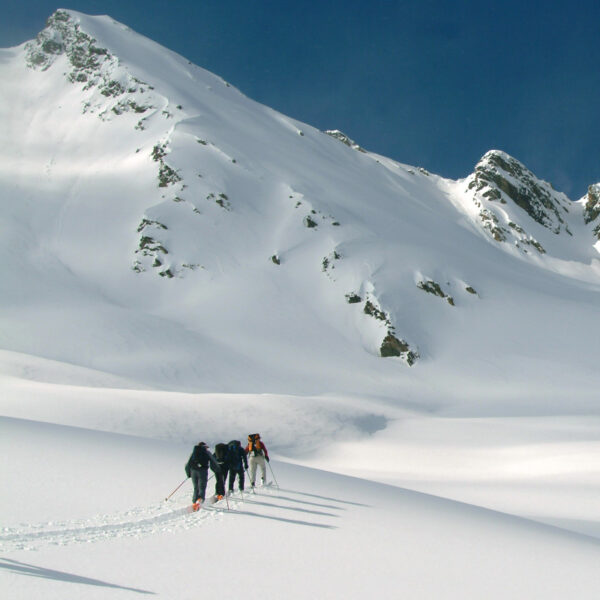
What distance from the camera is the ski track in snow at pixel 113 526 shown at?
6215 mm

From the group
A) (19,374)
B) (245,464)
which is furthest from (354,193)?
(245,464)

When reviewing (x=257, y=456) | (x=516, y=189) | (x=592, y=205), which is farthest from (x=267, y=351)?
(x=592, y=205)

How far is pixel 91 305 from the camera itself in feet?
127

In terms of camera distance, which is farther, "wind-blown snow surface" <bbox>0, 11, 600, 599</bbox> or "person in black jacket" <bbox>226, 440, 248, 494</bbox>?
"person in black jacket" <bbox>226, 440, 248, 494</bbox>

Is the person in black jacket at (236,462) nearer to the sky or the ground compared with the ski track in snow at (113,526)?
nearer to the sky

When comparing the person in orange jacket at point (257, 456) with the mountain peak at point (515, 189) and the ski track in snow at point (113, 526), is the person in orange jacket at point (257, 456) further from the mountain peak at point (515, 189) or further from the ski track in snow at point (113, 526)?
the mountain peak at point (515, 189)

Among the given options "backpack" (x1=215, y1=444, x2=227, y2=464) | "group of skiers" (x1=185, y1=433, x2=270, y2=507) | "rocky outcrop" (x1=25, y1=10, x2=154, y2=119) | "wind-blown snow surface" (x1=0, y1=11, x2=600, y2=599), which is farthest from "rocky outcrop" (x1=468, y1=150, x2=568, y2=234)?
"backpack" (x1=215, y1=444, x2=227, y2=464)

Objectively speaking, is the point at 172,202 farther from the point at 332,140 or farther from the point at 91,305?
the point at 332,140

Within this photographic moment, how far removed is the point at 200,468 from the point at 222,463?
3.99 ft

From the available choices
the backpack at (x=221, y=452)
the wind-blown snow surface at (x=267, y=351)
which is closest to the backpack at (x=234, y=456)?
the backpack at (x=221, y=452)

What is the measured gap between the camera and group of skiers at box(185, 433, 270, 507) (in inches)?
359

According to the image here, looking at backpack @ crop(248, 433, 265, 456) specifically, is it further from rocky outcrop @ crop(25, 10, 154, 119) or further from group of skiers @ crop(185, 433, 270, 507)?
rocky outcrop @ crop(25, 10, 154, 119)

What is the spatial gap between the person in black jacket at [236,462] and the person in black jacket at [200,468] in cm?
81

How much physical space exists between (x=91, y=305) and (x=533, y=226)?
7082cm
